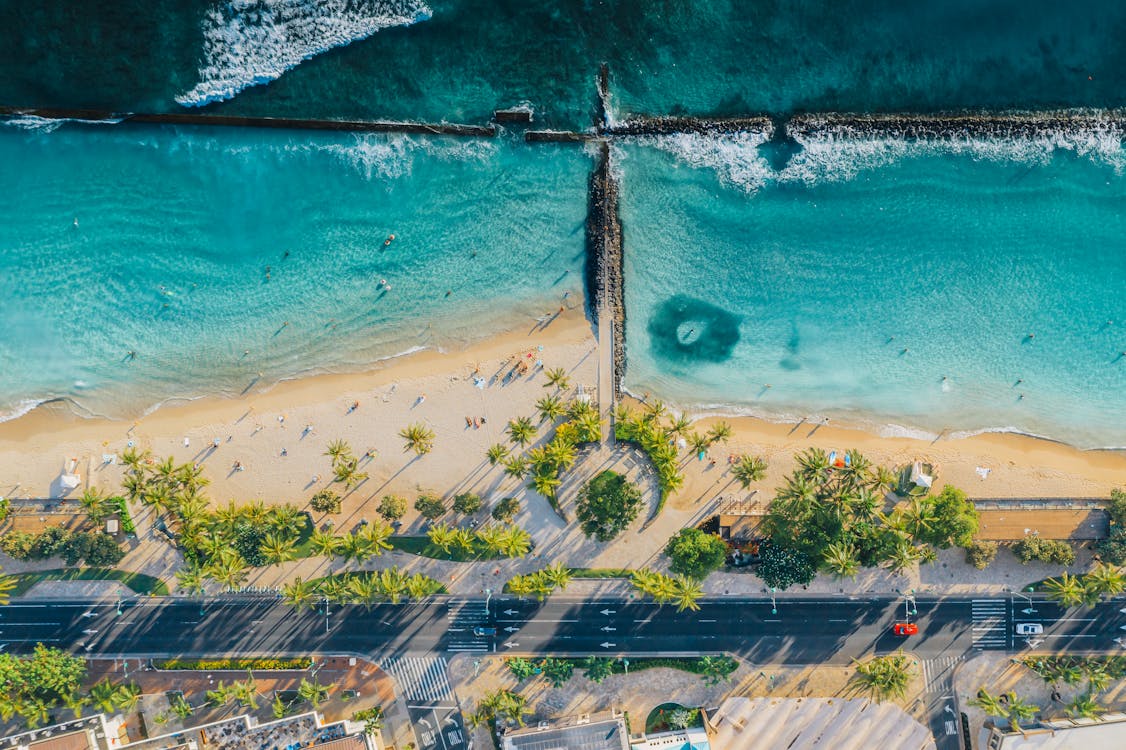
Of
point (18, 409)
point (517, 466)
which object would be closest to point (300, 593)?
point (517, 466)

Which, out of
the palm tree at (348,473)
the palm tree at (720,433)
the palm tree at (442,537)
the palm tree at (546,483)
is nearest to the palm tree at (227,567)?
the palm tree at (348,473)

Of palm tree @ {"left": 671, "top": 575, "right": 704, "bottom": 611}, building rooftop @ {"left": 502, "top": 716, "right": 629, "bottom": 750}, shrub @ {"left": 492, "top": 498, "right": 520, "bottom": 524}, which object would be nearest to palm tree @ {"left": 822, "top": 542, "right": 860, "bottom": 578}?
palm tree @ {"left": 671, "top": 575, "right": 704, "bottom": 611}

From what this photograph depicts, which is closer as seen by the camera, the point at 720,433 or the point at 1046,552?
the point at 1046,552

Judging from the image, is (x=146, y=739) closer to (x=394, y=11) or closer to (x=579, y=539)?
(x=579, y=539)

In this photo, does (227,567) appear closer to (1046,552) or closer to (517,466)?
(517,466)

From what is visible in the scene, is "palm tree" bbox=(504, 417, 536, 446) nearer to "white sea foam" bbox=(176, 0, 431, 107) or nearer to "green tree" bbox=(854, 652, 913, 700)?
"green tree" bbox=(854, 652, 913, 700)

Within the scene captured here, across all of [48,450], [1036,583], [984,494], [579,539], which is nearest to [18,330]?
[48,450]
